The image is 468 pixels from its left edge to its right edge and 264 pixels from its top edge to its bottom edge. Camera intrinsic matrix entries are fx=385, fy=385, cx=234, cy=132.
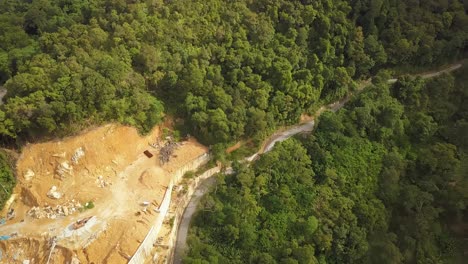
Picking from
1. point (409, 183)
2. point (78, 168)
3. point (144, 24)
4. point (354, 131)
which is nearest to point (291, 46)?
point (354, 131)

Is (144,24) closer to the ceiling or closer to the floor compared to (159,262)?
closer to the ceiling

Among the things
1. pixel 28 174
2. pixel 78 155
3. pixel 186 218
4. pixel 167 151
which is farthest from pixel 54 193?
pixel 186 218

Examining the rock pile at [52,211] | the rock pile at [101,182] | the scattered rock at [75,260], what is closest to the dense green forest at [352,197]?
the scattered rock at [75,260]

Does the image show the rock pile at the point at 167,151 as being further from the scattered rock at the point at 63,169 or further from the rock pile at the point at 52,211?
the rock pile at the point at 52,211

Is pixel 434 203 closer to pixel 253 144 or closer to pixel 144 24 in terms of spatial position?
pixel 253 144

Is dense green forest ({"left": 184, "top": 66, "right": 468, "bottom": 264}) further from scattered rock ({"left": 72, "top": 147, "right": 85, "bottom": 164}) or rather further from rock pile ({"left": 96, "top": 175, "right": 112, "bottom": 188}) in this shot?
scattered rock ({"left": 72, "top": 147, "right": 85, "bottom": 164})

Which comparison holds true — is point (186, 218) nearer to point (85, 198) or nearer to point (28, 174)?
point (85, 198)

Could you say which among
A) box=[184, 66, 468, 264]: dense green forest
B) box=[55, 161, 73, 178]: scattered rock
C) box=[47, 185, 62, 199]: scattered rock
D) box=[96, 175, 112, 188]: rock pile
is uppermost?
box=[55, 161, 73, 178]: scattered rock

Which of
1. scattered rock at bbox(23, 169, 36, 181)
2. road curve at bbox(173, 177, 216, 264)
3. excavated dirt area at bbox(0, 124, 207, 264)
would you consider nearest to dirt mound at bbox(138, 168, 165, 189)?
excavated dirt area at bbox(0, 124, 207, 264)
